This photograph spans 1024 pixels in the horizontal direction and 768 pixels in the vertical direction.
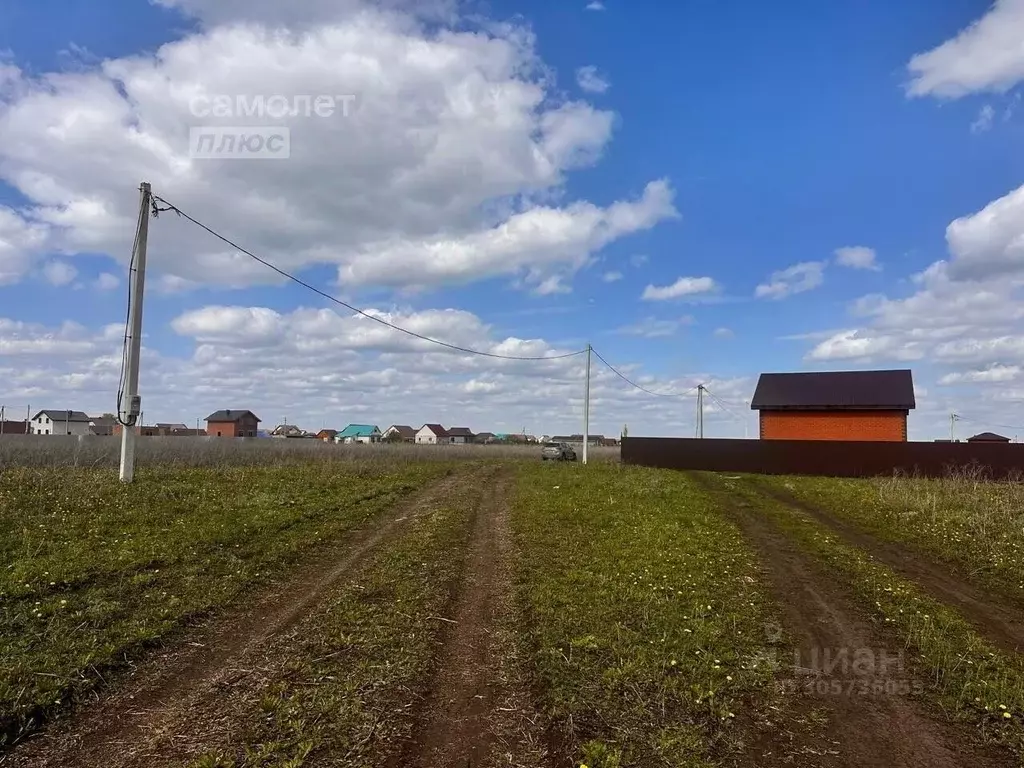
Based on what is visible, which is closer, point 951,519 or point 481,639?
point 481,639

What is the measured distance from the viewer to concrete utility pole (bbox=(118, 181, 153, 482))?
13.6m

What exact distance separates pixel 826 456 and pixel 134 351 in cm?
2802

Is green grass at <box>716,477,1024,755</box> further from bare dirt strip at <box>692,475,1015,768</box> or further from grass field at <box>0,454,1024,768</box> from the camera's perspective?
bare dirt strip at <box>692,475,1015,768</box>

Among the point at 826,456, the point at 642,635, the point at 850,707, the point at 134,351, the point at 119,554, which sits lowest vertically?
the point at 850,707

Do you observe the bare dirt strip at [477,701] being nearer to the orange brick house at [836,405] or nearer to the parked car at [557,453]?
the orange brick house at [836,405]

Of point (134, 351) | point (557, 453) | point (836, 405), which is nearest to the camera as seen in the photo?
point (134, 351)

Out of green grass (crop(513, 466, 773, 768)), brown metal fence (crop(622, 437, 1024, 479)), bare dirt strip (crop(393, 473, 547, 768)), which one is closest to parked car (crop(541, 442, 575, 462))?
brown metal fence (crop(622, 437, 1024, 479))

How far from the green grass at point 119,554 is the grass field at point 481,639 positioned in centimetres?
4

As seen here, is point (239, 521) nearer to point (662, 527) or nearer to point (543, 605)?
point (543, 605)

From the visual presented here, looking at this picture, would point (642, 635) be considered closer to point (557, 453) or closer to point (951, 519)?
point (951, 519)

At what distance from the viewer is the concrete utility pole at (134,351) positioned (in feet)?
44.7

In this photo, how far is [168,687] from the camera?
191 inches

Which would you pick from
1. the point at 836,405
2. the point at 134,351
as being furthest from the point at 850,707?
the point at 836,405

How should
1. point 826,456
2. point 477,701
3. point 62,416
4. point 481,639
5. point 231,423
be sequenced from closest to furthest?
point 477,701 < point 481,639 < point 826,456 < point 62,416 < point 231,423
